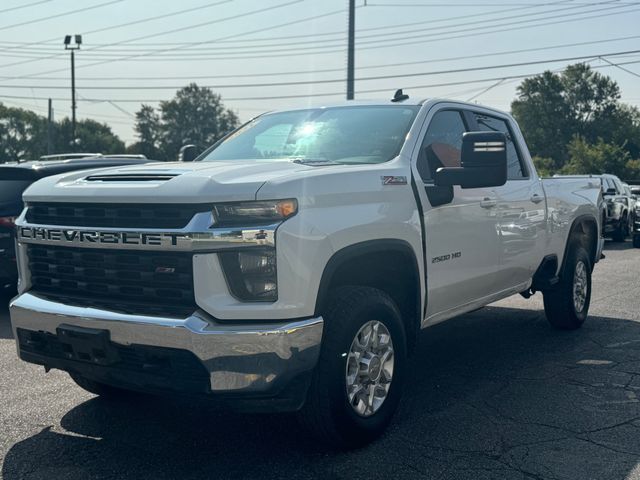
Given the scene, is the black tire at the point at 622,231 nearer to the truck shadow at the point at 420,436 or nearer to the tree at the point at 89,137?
the truck shadow at the point at 420,436

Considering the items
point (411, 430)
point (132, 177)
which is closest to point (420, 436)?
point (411, 430)

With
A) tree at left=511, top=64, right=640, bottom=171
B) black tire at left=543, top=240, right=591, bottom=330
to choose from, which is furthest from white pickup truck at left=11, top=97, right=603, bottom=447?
tree at left=511, top=64, right=640, bottom=171

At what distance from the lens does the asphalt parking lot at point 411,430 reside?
3.99m

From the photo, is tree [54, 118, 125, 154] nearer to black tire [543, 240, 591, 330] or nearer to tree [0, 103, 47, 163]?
tree [0, 103, 47, 163]

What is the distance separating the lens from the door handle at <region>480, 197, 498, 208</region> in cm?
552

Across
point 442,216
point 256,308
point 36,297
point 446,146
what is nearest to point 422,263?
point 442,216

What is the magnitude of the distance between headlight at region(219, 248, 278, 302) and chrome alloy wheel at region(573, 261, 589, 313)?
15.1 ft

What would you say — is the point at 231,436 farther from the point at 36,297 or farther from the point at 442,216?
the point at 442,216

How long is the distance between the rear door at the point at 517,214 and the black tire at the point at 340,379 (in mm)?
1874

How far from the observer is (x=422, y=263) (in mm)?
4773

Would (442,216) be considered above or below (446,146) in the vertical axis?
below

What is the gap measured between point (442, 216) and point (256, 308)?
5.81ft

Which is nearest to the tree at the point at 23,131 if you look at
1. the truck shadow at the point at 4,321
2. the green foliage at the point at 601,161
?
the green foliage at the point at 601,161

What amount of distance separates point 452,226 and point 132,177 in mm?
2123
